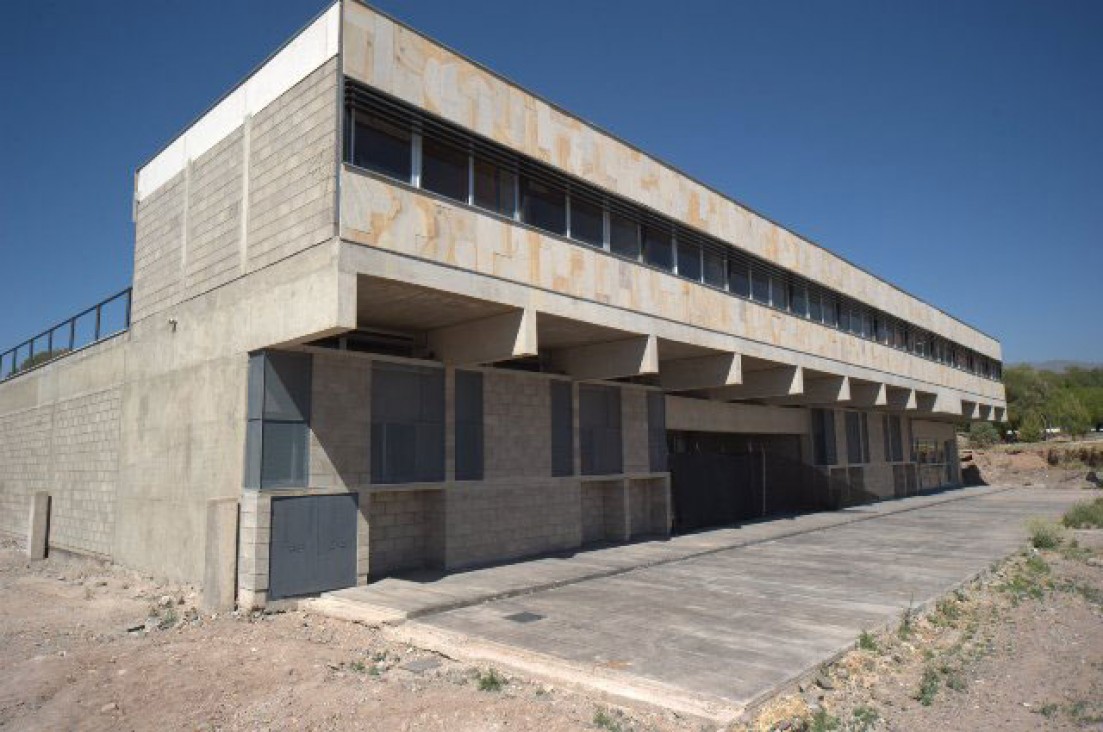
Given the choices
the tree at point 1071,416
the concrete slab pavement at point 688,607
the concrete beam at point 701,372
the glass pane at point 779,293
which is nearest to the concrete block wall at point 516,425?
the concrete slab pavement at point 688,607

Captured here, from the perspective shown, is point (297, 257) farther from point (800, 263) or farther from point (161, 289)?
point (800, 263)

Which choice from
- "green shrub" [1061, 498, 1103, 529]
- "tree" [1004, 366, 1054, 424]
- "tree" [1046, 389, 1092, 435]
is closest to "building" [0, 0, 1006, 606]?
"green shrub" [1061, 498, 1103, 529]

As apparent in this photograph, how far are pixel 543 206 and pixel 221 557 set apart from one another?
28.3 ft

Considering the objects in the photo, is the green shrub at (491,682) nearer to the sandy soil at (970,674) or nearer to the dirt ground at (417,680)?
the dirt ground at (417,680)

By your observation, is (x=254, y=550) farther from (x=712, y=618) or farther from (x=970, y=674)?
(x=970, y=674)

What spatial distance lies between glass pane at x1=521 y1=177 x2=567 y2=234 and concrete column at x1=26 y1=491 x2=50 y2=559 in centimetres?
1550

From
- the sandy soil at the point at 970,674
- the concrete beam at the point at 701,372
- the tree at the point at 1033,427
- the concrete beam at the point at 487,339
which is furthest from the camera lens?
the tree at the point at 1033,427

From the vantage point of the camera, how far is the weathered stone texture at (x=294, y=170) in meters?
10.9

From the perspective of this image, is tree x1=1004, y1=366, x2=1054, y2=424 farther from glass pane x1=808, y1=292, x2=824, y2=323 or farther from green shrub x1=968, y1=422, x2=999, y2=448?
glass pane x1=808, y1=292, x2=824, y2=323

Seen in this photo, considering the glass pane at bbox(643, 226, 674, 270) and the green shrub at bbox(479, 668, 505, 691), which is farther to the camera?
the glass pane at bbox(643, 226, 674, 270)

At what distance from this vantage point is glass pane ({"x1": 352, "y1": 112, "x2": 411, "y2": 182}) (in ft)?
37.1

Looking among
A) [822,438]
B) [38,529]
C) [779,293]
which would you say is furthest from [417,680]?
[822,438]

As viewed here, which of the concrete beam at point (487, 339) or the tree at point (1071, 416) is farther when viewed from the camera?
the tree at point (1071, 416)

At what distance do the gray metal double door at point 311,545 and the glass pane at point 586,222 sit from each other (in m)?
7.12
